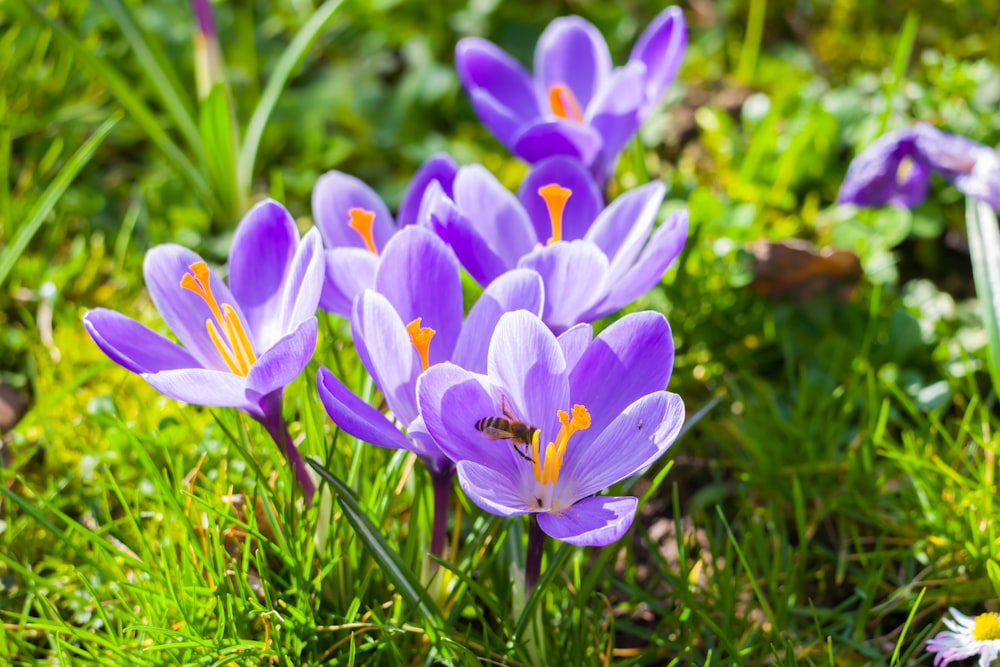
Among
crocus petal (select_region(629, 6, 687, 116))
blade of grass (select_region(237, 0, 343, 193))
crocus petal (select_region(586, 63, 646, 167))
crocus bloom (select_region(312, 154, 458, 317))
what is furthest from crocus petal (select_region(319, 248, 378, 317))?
blade of grass (select_region(237, 0, 343, 193))

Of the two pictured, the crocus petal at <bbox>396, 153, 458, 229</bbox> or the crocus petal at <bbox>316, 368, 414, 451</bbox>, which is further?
the crocus petal at <bbox>396, 153, 458, 229</bbox>

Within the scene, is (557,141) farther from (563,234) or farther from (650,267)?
(650,267)

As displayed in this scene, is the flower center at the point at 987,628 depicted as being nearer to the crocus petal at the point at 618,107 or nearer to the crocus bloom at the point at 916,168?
the crocus bloom at the point at 916,168

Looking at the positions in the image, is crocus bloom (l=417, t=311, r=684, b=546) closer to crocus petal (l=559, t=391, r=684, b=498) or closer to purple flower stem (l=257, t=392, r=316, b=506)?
crocus petal (l=559, t=391, r=684, b=498)

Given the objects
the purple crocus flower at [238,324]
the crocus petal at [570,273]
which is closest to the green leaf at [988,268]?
the crocus petal at [570,273]

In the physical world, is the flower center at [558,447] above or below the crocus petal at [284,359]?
below

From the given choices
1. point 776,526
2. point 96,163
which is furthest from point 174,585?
point 96,163
